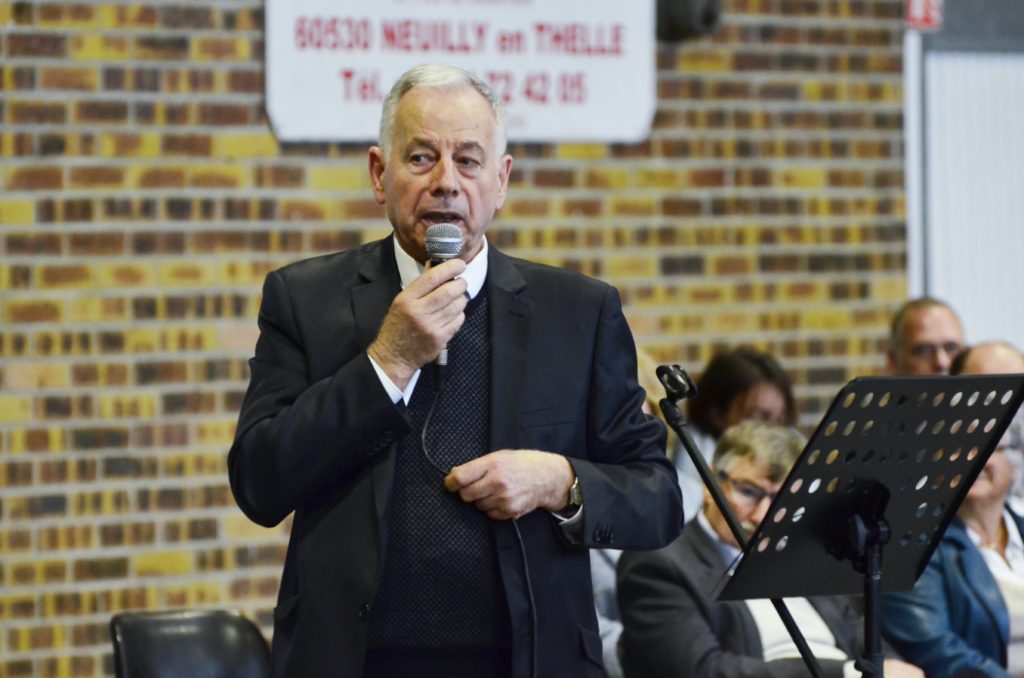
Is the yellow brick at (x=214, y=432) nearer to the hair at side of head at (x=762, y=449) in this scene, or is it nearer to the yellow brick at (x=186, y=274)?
the yellow brick at (x=186, y=274)

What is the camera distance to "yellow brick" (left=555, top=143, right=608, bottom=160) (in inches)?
188

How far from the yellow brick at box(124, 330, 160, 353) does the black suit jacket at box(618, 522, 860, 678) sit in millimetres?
1549

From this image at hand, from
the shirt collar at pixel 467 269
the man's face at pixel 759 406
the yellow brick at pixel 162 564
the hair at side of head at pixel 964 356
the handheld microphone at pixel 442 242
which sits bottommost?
the yellow brick at pixel 162 564

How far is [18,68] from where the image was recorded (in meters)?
4.29

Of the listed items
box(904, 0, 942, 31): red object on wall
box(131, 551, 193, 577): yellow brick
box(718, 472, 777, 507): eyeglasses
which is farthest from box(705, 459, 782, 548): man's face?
box(904, 0, 942, 31): red object on wall

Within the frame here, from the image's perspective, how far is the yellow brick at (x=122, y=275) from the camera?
14.3 feet

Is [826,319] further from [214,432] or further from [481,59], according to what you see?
[214,432]

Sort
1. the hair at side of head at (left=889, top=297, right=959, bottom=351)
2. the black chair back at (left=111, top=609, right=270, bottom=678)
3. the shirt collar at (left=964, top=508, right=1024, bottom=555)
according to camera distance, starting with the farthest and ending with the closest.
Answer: the hair at side of head at (left=889, top=297, right=959, bottom=351)
the shirt collar at (left=964, top=508, right=1024, bottom=555)
the black chair back at (left=111, top=609, right=270, bottom=678)

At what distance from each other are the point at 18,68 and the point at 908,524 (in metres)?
2.83

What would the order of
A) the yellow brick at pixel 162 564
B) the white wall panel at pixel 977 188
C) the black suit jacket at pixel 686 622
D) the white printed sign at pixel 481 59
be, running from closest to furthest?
the black suit jacket at pixel 686 622, the yellow brick at pixel 162 564, the white printed sign at pixel 481 59, the white wall panel at pixel 977 188

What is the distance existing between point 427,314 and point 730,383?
266 cm

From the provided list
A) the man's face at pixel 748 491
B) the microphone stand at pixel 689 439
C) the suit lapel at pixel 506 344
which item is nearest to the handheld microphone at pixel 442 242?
the suit lapel at pixel 506 344

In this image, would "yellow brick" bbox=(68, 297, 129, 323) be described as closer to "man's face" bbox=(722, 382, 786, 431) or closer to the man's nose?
"man's face" bbox=(722, 382, 786, 431)

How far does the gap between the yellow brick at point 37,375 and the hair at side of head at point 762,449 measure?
1.80 m
